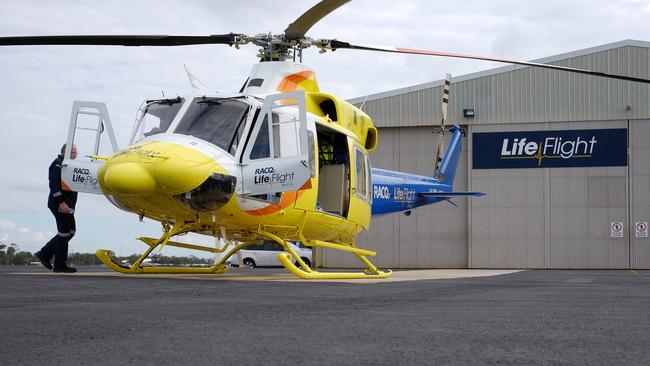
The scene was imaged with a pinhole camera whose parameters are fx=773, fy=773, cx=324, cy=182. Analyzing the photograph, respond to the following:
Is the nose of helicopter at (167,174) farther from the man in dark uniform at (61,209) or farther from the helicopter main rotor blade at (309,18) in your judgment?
the helicopter main rotor blade at (309,18)

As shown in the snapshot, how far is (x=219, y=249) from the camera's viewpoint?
1248cm

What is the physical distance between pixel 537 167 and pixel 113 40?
22336 millimetres

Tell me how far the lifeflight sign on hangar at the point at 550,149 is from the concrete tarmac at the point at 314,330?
78.5 feet

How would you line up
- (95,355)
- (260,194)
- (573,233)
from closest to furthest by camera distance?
(95,355), (260,194), (573,233)

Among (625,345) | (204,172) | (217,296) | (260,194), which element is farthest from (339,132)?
(625,345)

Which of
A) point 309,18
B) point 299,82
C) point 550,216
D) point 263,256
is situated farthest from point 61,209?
point 263,256

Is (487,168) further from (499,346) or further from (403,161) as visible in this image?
(499,346)

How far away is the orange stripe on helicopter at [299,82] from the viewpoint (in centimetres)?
1198

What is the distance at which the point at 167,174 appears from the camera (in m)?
9.22

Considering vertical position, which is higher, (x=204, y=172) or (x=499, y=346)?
(x=204, y=172)

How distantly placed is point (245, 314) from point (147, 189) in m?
4.86

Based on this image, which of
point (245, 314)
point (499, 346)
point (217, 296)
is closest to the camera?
point (499, 346)

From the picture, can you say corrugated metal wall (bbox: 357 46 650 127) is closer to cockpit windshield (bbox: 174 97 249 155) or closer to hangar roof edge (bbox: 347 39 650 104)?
hangar roof edge (bbox: 347 39 650 104)

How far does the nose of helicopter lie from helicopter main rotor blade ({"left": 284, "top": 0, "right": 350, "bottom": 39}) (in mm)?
2602
